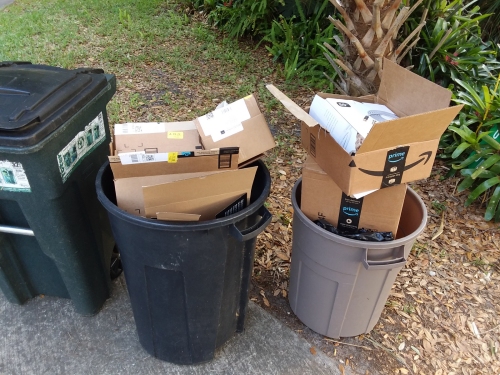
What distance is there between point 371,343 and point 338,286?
468 millimetres

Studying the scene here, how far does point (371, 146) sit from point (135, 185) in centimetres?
90

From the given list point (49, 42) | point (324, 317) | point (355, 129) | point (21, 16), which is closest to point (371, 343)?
point (324, 317)

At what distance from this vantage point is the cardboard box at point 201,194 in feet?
4.68

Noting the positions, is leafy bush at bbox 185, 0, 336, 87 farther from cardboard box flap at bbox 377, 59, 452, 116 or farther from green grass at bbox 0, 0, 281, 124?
cardboard box flap at bbox 377, 59, 452, 116

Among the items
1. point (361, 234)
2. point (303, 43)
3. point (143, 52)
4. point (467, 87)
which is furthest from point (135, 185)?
point (143, 52)

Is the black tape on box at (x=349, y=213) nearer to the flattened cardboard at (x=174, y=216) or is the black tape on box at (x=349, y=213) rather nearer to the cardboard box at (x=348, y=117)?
the cardboard box at (x=348, y=117)

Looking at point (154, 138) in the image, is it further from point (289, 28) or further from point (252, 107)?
point (289, 28)

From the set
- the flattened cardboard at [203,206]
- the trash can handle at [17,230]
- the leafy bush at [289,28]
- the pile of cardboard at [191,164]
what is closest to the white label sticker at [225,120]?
the pile of cardboard at [191,164]

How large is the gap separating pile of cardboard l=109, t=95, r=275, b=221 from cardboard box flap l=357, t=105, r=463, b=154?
0.42 metres

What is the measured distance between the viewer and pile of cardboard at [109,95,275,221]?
147 centimetres

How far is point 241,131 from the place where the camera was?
1678 mm

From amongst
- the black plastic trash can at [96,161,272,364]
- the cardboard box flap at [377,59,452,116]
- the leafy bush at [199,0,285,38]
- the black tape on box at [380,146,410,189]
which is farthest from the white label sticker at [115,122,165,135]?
the leafy bush at [199,0,285,38]

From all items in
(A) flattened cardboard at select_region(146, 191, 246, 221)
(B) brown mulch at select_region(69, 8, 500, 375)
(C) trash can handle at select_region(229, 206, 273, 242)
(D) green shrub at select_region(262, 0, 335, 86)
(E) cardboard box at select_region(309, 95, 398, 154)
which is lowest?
(B) brown mulch at select_region(69, 8, 500, 375)

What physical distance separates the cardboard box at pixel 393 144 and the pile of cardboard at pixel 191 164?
204 millimetres
